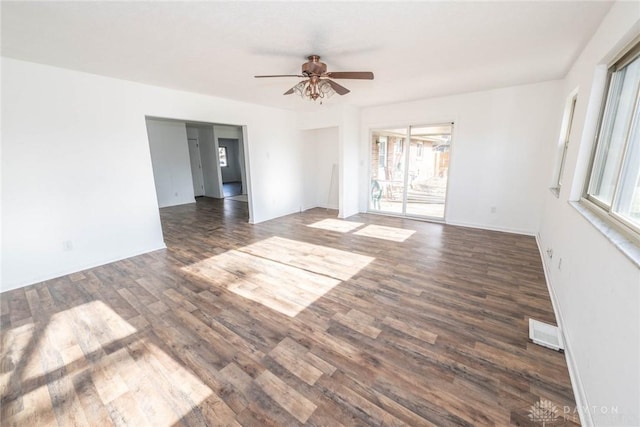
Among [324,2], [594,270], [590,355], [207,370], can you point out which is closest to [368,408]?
[207,370]

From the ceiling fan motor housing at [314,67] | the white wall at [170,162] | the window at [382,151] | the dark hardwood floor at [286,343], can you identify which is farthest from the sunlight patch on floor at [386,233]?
the white wall at [170,162]

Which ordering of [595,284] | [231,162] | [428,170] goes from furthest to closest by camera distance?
[231,162], [428,170], [595,284]

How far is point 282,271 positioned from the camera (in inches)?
129

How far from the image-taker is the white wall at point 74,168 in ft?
9.41

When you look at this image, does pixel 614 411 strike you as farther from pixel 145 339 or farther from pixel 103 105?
pixel 103 105

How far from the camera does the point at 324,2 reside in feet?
6.03

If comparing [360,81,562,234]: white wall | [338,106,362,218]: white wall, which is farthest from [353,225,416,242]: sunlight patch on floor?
[360,81,562,234]: white wall

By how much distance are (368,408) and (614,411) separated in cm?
110

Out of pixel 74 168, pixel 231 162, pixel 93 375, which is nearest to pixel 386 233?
pixel 93 375

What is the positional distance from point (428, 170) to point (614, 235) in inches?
169

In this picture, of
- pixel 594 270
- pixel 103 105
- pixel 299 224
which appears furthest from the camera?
pixel 299 224

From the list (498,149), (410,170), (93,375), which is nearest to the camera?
(93,375)

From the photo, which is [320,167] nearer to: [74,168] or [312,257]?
[312,257]

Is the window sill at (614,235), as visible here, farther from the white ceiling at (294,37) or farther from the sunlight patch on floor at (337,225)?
the sunlight patch on floor at (337,225)
